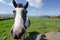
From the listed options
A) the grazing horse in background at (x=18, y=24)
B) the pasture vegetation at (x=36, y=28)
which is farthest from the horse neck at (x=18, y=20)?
the pasture vegetation at (x=36, y=28)

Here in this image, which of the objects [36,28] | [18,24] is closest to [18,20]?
[18,24]

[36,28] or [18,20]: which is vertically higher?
[18,20]

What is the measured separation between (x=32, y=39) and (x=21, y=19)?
5.83 ft

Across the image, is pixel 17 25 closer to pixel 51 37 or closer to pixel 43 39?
pixel 43 39

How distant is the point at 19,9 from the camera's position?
6086 millimetres

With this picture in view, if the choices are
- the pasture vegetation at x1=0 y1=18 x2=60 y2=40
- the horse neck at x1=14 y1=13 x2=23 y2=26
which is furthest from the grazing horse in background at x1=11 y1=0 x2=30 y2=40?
the pasture vegetation at x1=0 y1=18 x2=60 y2=40

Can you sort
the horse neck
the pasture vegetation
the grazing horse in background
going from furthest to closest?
the pasture vegetation → the horse neck → the grazing horse in background

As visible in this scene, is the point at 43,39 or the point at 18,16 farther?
the point at 43,39

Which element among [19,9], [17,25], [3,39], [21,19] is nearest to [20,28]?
[17,25]

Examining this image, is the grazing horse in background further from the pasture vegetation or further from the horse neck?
the pasture vegetation

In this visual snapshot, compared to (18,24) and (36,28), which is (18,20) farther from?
(36,28)

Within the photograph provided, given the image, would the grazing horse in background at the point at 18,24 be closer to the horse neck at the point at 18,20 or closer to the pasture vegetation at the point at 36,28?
the horse neck at the point at 18,20

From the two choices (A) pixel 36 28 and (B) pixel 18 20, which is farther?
(A) pixel 36 28

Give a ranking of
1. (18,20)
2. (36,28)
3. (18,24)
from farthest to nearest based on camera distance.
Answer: (36,28) < (18,20) < (18,24)
